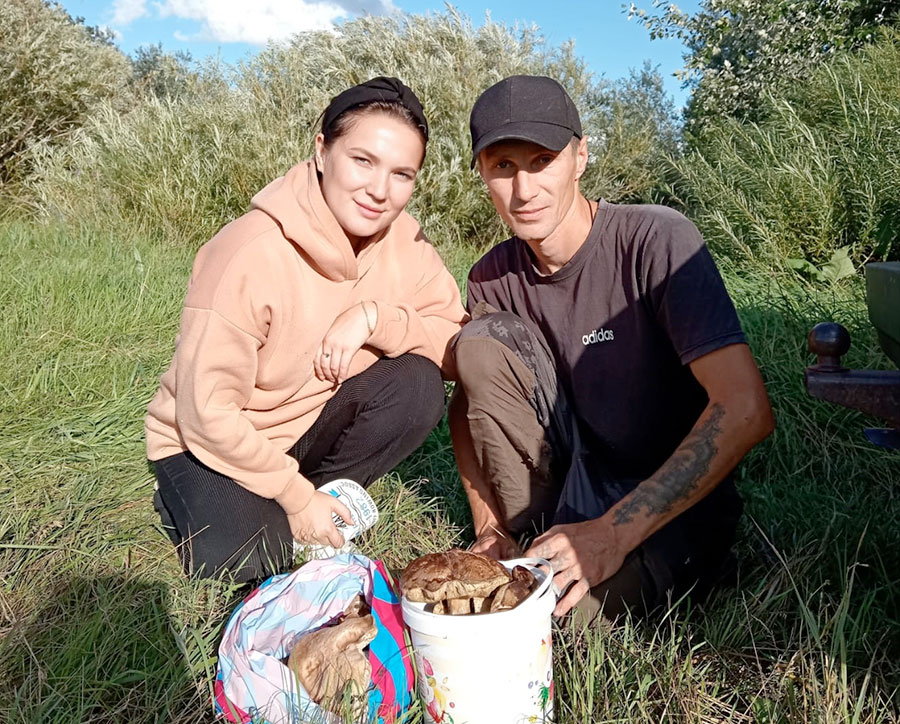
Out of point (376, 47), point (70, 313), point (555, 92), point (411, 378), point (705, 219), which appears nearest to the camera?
point (555, 92)

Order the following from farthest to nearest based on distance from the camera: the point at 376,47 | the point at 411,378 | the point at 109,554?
1. the point at 376,47
2. the point at 411,378
3. the point at 109,554

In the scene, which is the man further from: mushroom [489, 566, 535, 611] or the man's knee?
mushroom [489, 566, 535, 611]

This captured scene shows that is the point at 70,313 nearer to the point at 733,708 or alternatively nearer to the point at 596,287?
the point at 596,287

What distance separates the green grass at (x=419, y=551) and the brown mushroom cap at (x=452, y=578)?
36 cm

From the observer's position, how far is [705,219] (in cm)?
593

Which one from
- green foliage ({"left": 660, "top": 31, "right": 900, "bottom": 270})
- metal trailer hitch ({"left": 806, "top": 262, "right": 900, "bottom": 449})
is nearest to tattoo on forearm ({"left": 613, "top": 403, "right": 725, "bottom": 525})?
metal trailer hitch ({"left": 806, "top": 262, "right": 900, "bottom": 449})

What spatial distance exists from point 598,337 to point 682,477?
537 millimetres

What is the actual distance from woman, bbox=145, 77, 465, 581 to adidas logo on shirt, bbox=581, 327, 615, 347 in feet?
2.15

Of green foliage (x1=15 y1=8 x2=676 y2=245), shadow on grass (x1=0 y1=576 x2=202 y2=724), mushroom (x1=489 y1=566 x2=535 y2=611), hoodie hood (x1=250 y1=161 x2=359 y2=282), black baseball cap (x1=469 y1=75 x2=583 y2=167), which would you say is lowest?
shadow on grass (x1=0 y1=576 x2=202 y2=724)

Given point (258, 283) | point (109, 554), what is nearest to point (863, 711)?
point (258, 283)

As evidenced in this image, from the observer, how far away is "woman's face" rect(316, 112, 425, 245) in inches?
99.0

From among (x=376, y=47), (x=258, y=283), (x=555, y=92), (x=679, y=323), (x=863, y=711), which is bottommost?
(x=863, y=711)

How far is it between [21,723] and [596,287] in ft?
6.46

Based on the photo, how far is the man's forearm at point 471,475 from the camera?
2783mm
